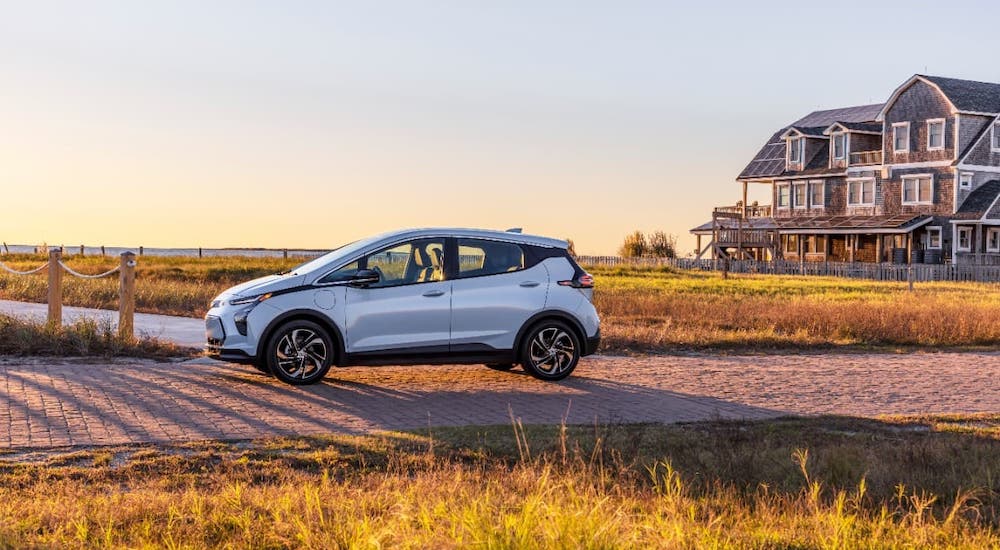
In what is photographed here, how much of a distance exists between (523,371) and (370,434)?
517cm

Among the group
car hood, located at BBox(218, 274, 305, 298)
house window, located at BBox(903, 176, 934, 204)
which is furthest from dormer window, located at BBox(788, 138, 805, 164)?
car hood, located at BBox(218, 274, 305, 298)

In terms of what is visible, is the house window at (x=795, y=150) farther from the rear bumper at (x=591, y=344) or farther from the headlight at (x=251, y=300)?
the headlight at (x=251, y=300)

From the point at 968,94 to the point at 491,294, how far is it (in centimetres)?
5377

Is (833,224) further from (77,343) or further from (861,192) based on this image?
(77,343)

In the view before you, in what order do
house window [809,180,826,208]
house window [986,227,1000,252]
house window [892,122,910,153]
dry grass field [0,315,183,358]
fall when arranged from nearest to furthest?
1. dry grass field [0,315,183,358]
2. house window [986,227,1000,252]
3. house window [892,122,910,153]
4. house window [809,180,826,208]

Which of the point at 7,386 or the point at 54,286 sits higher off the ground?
the point at 54,286

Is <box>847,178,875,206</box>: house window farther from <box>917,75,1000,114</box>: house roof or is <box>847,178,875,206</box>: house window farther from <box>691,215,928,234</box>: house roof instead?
<box>917,75,1000,114</box>: house roof

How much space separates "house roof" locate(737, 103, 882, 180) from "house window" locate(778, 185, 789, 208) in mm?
933

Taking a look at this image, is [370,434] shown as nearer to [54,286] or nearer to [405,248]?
[405,248]

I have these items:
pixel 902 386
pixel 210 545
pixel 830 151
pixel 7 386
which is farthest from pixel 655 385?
pixel 830 151

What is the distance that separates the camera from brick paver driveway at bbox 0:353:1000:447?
1030 centimetres

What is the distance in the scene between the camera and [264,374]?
45.7 ft

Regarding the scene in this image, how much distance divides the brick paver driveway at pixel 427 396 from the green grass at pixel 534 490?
79 cm

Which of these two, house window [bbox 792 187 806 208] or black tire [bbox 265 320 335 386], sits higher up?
house window [bbox 792 187 806 208]
